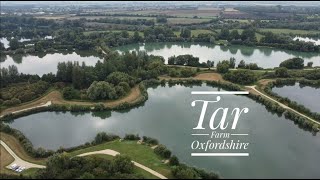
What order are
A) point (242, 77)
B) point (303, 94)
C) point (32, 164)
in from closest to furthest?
point (32, 164) → point (303, 94) → point (242, 77)

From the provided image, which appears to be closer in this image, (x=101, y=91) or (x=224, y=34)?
(x=101, y=91)

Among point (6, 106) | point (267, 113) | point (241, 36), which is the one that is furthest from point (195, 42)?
point (6, 106)

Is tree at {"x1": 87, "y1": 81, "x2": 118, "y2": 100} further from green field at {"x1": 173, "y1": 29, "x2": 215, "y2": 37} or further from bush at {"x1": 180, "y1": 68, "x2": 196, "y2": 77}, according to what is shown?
green field at {"x1": 173, "y1": 29, "x2": 215, "y2": 37}

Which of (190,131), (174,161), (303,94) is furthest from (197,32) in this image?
(174,161)

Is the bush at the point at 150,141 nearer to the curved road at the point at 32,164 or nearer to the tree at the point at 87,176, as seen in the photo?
the curved road at the point at 32,164

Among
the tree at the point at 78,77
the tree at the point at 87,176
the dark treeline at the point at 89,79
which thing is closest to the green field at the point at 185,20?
the dark treeline at the point at 89,79

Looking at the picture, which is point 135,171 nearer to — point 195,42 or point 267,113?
point 267,113

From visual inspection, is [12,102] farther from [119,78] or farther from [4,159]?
[119,78]
